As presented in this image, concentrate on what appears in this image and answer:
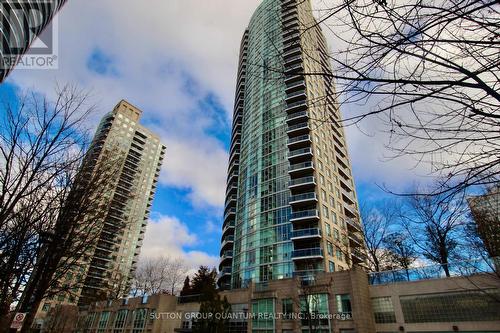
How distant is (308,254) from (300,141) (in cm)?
1686

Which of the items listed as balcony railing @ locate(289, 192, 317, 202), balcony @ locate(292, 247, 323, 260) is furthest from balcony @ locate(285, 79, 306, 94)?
balcony @ locate(292, 247, 323, 260)

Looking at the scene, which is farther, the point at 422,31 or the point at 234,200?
the point at 234,200

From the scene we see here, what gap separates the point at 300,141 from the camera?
4075 cm

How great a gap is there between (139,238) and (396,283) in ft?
244

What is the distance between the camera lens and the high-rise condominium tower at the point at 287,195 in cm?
3391

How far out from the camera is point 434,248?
2347 cm

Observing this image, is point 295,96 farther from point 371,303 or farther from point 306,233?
point 371,303

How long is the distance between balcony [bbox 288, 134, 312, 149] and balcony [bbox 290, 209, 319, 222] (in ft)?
36.1

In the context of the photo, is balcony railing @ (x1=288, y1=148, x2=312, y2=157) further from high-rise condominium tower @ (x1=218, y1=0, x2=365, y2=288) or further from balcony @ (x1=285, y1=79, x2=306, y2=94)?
balcony @ (x1=285, y1=79, x2=306, y2=94)

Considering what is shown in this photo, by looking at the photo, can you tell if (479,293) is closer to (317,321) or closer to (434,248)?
(434,248)

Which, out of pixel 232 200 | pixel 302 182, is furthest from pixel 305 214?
pixel 232 200

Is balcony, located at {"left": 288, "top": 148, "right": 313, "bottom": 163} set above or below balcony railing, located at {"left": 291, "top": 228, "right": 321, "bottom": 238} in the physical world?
above

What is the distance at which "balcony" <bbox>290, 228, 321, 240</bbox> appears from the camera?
33.0 meters

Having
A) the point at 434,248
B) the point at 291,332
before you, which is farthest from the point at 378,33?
the point at 434,248
